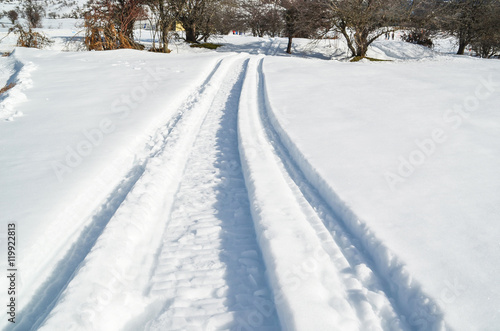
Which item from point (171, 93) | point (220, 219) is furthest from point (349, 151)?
point (171, 93)

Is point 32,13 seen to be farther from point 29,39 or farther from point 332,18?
point 332,18

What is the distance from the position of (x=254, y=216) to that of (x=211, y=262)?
0.51 metres

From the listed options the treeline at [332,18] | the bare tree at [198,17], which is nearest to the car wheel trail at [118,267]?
the treeline at [332,18]

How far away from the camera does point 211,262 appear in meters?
1.77

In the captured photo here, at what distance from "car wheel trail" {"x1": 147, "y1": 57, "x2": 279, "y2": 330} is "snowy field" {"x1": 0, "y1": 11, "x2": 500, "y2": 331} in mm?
10

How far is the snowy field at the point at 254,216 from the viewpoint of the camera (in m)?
1.42

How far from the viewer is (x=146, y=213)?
213 centimetres

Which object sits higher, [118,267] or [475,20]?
[475,20]

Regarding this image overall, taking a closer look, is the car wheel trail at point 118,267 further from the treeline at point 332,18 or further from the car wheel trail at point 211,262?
the treeline at point 332,18

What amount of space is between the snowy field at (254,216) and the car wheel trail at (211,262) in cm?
1

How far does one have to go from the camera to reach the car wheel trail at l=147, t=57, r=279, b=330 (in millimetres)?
1438

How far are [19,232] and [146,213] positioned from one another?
828mm

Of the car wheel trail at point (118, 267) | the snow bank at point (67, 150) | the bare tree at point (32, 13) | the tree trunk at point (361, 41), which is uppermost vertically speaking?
the bare tree at point (32, 13)

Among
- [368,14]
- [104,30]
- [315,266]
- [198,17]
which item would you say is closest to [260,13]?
[198,17]
